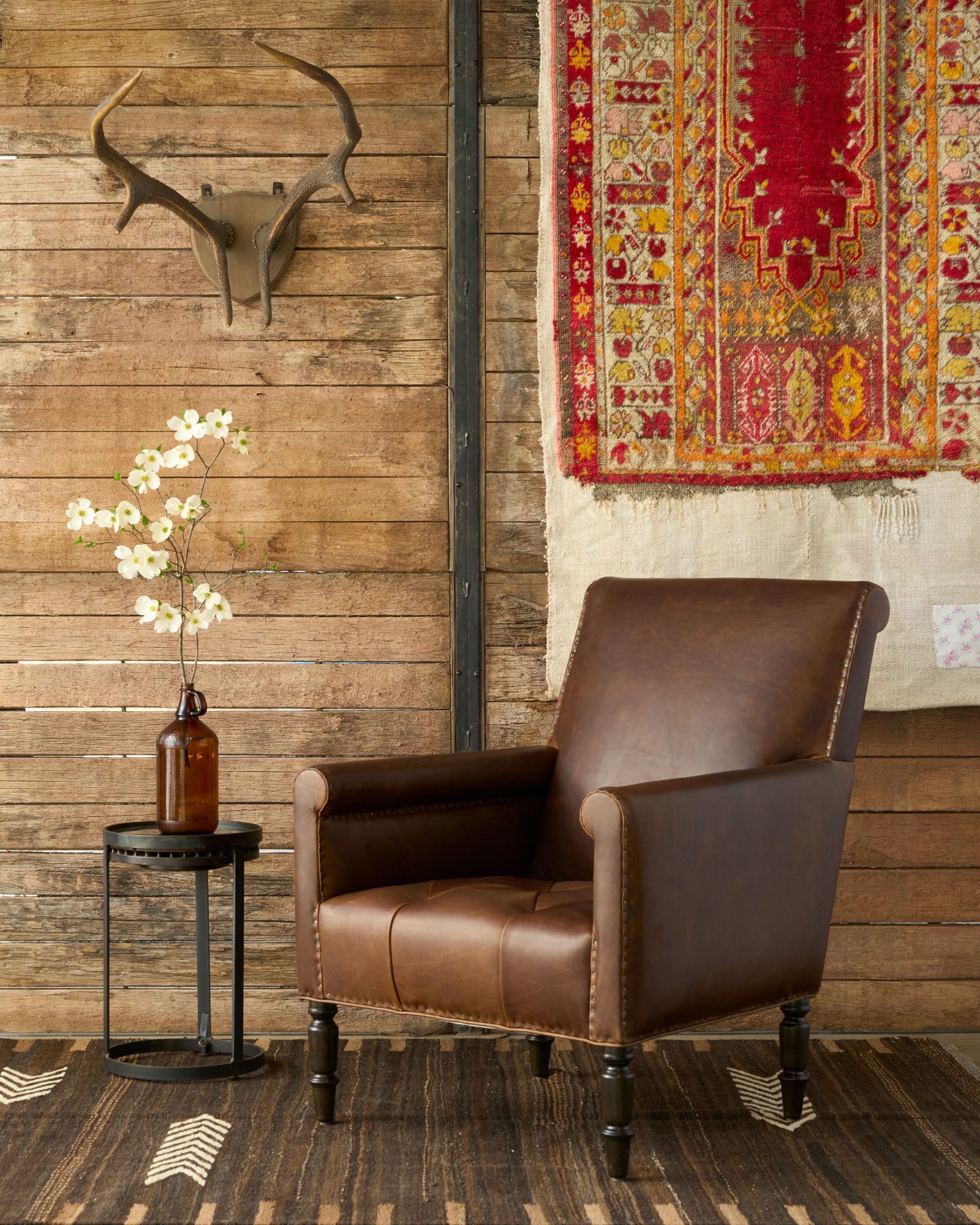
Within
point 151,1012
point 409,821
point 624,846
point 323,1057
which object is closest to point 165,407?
point 409,821

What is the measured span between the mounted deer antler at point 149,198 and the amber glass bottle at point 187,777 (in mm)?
904

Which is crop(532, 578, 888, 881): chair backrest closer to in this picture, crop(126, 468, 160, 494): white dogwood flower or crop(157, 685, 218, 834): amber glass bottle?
crop(157, 685, 218, 834): amber glass bottle

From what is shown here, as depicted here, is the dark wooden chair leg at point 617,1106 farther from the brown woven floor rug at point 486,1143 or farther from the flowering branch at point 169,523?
the flowering branch at point 169,523

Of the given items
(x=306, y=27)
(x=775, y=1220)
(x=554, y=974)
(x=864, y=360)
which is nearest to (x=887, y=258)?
(x=864, y=360)

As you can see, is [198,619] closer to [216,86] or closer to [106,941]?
[106,941]

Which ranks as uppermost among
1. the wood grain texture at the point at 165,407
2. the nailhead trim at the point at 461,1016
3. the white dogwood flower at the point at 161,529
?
the wood grain texture at the point at 165,407

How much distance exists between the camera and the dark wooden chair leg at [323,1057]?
197 centimetres

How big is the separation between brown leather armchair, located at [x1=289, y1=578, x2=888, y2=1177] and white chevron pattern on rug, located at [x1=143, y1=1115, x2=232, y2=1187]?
18 cm

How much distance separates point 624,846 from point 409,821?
20.6 inches

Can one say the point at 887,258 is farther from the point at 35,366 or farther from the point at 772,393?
the point at 35,366

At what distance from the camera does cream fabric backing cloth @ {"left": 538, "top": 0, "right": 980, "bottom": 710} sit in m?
2.55

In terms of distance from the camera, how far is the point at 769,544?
8.44 feet

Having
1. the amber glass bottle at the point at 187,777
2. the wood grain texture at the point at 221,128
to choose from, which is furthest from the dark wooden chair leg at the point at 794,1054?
the wood grain texture at the point at 221,128

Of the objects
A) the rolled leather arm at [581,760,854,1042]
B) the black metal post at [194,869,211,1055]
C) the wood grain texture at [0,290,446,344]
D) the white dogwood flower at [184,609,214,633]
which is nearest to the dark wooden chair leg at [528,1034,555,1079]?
the rolled leather arm at [581,760,854,1042]
